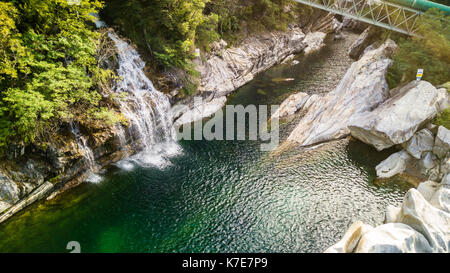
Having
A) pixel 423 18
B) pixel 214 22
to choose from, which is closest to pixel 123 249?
pixel 214 22

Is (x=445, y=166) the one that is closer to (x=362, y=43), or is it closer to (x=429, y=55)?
(x=429, y=55)

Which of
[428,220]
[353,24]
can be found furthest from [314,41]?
[428,220]

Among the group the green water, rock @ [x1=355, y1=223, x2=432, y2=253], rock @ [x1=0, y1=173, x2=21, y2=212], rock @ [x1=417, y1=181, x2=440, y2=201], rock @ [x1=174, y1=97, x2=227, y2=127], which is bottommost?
the green water

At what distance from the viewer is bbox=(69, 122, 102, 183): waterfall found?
19.7 meters

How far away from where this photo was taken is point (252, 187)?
20.1 m

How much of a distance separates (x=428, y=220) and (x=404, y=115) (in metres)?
11.8

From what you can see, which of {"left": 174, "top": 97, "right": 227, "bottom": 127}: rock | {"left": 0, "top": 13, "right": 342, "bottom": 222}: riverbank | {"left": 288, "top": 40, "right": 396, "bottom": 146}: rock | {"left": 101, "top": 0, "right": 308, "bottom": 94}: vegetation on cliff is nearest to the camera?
{"left": 0, "top": 13, "right": 342, "bottom": 222}: riverbank

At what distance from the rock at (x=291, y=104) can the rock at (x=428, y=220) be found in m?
17.2

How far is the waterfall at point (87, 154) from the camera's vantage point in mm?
19656

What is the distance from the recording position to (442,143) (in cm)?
2033

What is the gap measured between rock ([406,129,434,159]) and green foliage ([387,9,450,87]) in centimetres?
687

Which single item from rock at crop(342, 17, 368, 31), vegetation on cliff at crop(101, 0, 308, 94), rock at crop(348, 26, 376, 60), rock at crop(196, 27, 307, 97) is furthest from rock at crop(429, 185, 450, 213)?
rock at crop(342, 17, 368, 31)

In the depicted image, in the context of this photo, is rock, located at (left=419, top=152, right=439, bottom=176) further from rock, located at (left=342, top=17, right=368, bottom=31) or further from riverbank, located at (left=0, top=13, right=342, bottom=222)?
rock, located at (left=342, top=17, right=368, bottom=31)

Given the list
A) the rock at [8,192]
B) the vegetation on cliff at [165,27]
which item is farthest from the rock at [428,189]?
the rock at [8,192]
